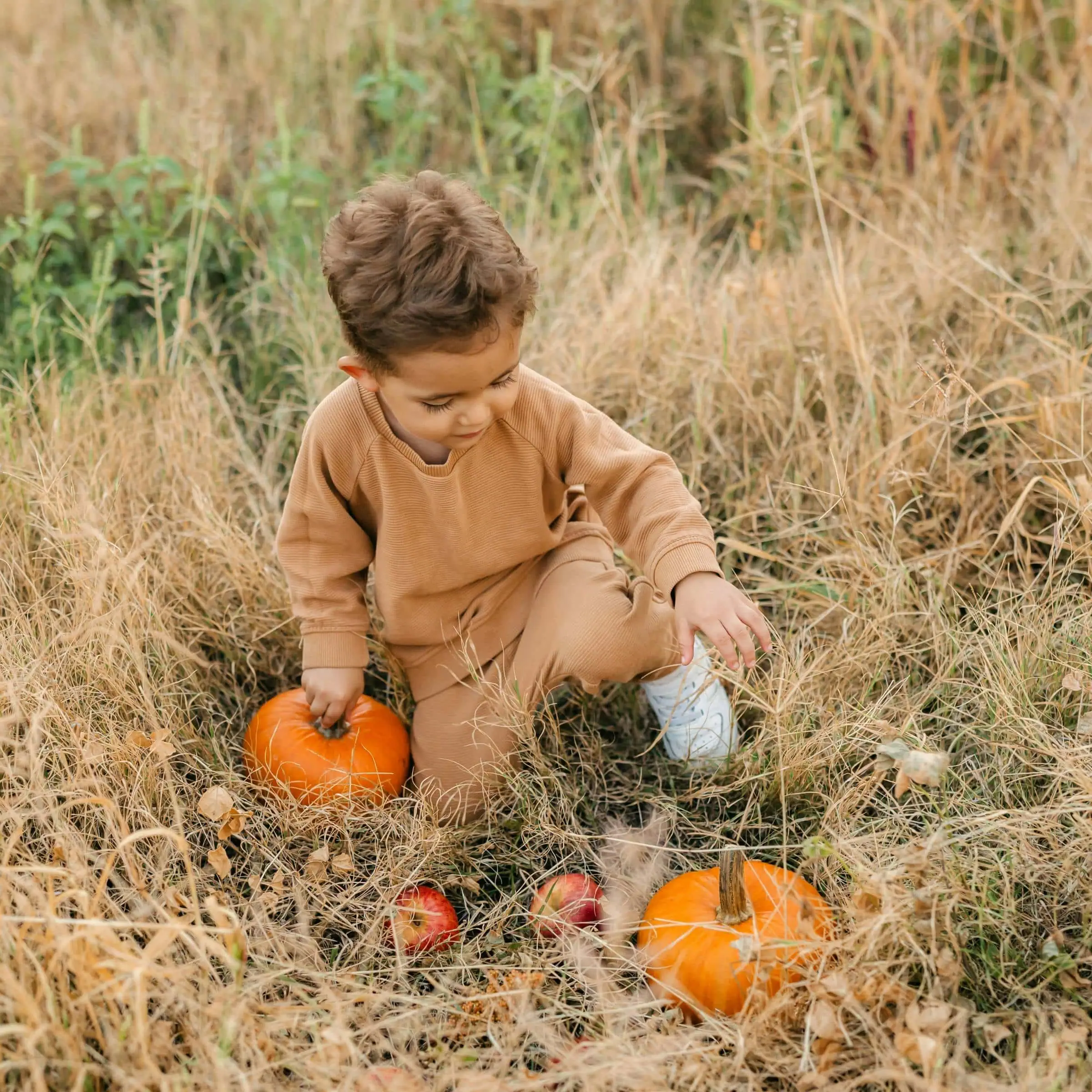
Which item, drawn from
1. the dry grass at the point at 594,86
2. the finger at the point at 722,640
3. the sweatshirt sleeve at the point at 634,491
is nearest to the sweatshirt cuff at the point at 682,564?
the sweatshirt sleeve at the point at 634,491

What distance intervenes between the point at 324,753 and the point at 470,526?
55 cm

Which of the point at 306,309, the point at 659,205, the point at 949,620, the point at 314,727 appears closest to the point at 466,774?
the point at 314,727

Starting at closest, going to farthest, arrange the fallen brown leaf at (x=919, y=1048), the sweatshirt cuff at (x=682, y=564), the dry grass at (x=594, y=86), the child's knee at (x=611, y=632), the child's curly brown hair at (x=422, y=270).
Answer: the fallen brown leaf at (x=919, y=1048) < the child's curly brown hair at (x=422, y=270) < the sweatshirt cuff at (x=682, y=564) < the child's knee at (x=611, y=632) < the dry grass at (x=594, y=86)

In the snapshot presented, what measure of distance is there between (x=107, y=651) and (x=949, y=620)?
179 centimetres

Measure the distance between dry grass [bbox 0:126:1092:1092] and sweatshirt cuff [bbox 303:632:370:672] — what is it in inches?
9.4

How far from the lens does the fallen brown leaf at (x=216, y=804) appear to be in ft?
7.00

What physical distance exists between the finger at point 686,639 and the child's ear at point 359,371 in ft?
2.30

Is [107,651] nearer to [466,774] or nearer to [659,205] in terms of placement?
[466,774]

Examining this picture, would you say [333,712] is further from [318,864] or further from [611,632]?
[611,632]

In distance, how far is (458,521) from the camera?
7.48 ft

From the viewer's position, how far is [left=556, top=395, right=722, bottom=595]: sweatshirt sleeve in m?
2.13

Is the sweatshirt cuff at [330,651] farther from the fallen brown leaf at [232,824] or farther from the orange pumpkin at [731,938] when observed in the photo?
the orange pumpkin at [731,938]

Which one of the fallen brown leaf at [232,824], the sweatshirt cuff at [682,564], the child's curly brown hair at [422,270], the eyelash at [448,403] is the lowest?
the fallen brown leaf at [232,824]

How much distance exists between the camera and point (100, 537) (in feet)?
7.20
